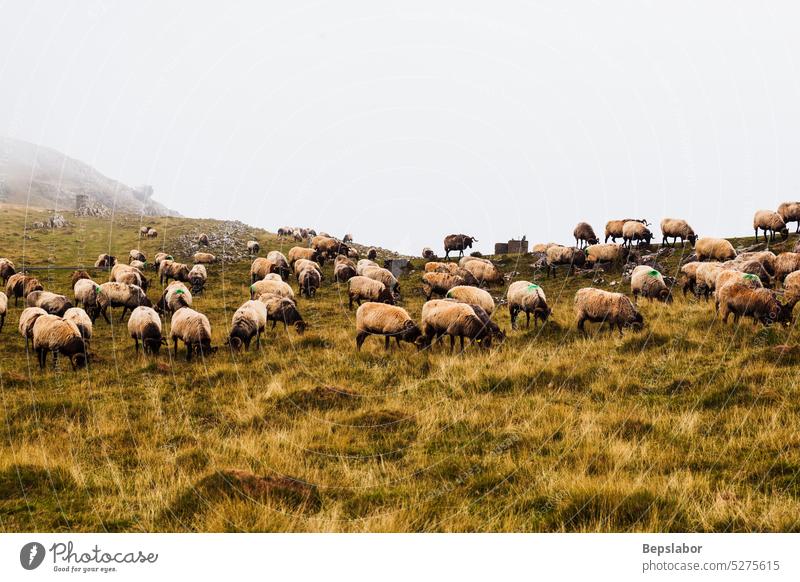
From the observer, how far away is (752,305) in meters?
14.1

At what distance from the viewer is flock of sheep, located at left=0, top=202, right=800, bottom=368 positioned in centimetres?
1480

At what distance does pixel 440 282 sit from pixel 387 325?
9.15 metres

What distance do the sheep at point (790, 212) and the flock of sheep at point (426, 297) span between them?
5 centimetres

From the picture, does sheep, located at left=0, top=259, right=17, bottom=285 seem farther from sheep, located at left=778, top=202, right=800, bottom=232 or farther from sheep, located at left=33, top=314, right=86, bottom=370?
sheep, located at left=778, top=202, right=800, bottom=232

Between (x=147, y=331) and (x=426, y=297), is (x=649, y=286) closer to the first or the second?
(x=426, y=297)

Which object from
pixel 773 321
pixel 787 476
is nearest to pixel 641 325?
pixel 773 321

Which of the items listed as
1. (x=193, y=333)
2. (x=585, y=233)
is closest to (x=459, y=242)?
(x=585, y=233)

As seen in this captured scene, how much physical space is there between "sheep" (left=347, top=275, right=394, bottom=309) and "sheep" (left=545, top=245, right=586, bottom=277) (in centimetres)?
1201

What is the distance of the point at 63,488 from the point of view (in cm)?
652

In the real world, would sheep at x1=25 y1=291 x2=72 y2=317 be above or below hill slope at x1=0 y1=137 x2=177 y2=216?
below

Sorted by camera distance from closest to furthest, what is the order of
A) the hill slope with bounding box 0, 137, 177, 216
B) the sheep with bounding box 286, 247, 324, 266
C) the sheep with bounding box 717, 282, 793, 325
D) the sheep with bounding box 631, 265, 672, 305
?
the sheep with bounding box 717, 282, 793, 325, the sheep with bounding box 631, 265, 672, 305, the sheep with bounding box 286, 247, 324, 266, the hill slope with bounding box 0, 137, 177, 216

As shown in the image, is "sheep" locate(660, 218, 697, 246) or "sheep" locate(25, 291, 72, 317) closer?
"sheep" locate(25, 291, 72, 317)

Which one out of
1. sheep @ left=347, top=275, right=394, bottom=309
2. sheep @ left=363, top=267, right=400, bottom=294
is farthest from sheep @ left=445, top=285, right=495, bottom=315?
sheep @ left=363, top=267, right=400, bottom=294

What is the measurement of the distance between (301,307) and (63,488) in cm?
1760
